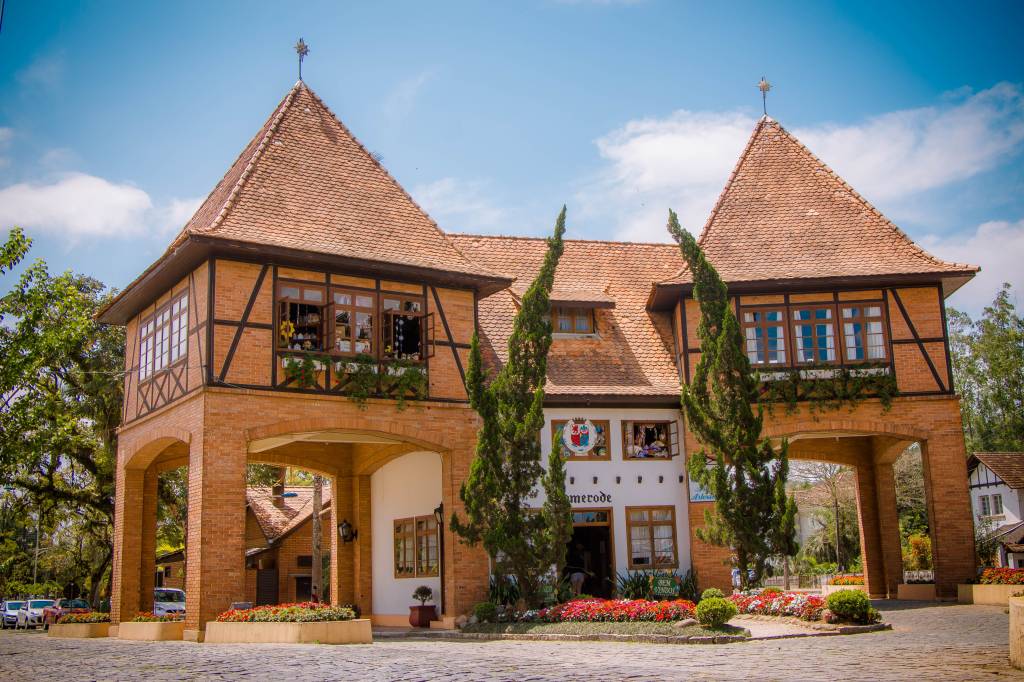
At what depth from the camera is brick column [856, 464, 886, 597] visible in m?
28.9

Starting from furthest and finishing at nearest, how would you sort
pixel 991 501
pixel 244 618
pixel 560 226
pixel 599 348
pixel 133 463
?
pixel 991 501 → pixel 599 348 → pixel 133 463 → pixel 560 226 → pixel 244 618

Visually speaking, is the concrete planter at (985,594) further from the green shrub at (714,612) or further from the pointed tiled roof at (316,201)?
the pointed tiled roof at (316,201)

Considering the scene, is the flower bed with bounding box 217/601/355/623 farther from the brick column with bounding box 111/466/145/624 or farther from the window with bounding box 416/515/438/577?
the brick column with bounding box 111/466/145/624

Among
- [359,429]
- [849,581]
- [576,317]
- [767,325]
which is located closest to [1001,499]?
[849,581]

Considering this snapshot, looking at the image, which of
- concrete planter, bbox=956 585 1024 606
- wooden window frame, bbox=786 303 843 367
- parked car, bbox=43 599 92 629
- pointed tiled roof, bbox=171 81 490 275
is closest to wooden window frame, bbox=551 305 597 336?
pointed tiled roof, bbox=171 81 490 275

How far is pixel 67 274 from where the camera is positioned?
28953mm

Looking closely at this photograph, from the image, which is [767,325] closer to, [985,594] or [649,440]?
[649,440]

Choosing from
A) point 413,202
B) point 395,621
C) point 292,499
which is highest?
point 413,202

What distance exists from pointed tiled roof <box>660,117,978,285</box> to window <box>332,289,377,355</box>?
7720 millimetres

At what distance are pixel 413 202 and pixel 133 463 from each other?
30.5ft

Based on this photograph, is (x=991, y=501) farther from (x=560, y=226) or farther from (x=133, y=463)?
(x=133, y=463)

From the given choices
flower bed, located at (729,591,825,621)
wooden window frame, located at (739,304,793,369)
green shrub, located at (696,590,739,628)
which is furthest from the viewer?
wooden window frame, located at (739,304,793,369)

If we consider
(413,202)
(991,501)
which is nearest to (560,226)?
(413,202)

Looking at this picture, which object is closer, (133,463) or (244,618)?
(244,618)
